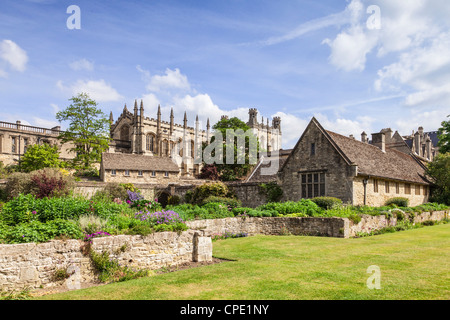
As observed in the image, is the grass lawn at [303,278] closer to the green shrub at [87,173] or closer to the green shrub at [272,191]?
the green shrub at [272,191]

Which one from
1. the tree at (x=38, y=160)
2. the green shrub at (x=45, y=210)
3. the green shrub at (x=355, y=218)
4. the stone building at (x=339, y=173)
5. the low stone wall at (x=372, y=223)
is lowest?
the low stone wall at (x=372, y=223)

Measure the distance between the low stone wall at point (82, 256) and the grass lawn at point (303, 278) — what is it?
0.82m

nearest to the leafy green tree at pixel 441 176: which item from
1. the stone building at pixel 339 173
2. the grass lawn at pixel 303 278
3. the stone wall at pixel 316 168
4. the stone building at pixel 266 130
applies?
the stone building at pixel 339 173

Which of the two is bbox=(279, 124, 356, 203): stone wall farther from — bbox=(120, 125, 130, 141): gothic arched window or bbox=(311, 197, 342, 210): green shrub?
bbox=(120, 125, 130, 141): gothic arched window

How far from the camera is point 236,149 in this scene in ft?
176

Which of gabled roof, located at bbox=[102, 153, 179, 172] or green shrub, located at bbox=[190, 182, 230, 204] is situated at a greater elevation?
gabled roof, located at bbox=[102, 153, 179, 172]

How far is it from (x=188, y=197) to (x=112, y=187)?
7.88 metres

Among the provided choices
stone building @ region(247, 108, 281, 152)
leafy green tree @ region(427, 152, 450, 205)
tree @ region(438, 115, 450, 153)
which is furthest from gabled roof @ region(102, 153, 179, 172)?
stone building @ region(247, 108, 281, 152)

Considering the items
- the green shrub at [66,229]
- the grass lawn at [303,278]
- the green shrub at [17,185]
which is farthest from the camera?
the green shrub at [17,185]

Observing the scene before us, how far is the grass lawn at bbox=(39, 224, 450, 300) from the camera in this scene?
695 centimetres

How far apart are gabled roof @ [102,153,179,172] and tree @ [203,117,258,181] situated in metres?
8.12

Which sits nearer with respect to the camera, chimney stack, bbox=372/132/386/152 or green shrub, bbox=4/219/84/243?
green shrub, bbox=4/219/84/243

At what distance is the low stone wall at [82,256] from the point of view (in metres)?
7.58
